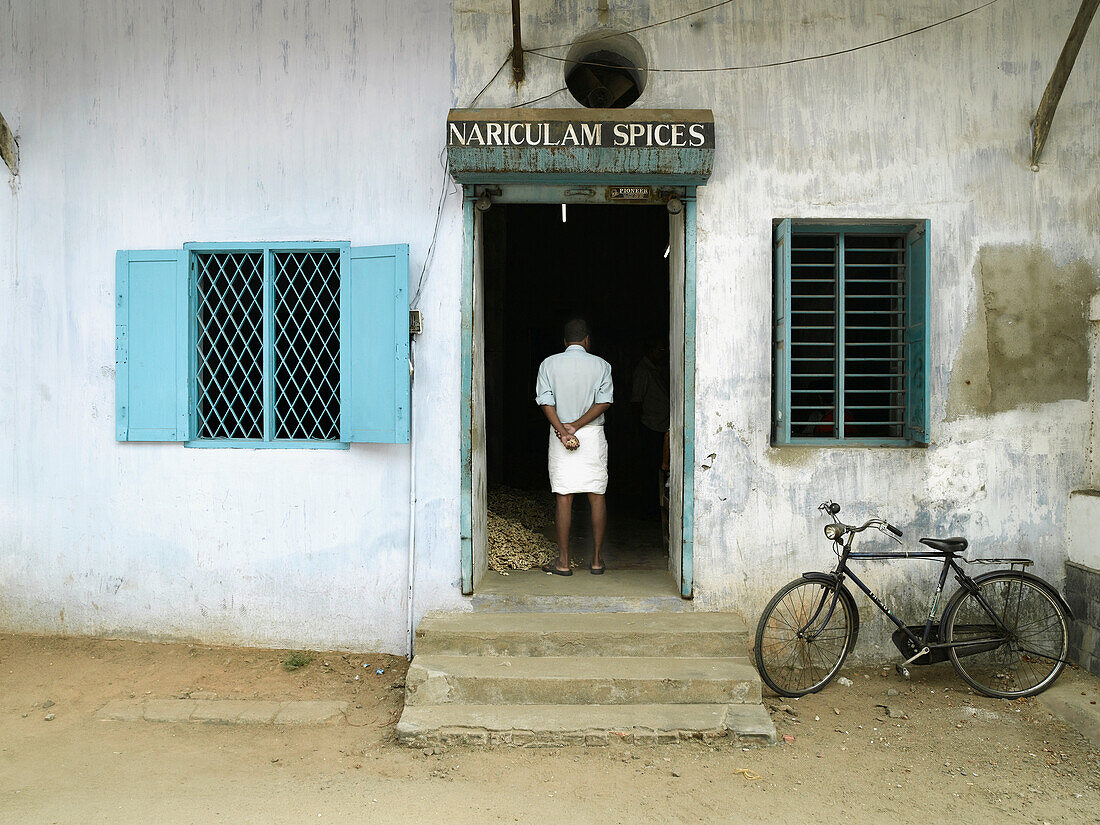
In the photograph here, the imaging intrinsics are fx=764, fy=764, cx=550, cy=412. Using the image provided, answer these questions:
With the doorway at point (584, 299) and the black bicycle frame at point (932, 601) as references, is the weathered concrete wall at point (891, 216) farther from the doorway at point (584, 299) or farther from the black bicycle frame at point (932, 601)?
the doorway at point (584, 299)

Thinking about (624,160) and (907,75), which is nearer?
A: (624,160)

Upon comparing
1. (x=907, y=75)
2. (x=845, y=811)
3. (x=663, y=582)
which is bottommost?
(x=845, y=811)

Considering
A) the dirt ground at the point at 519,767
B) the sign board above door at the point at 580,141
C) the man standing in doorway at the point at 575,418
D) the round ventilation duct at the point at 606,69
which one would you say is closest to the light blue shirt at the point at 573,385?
the man standing in doorway at the point at 575,418

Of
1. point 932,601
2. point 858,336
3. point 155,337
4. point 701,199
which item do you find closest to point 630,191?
point 701,199

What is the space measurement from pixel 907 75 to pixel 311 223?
13.2 feet

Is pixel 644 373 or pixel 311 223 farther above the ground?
pixel 311 223

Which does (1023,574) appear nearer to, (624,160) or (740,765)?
(740,765)

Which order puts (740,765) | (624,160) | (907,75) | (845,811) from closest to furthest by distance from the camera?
(845,811), (740,765), (624,160), (907,75)

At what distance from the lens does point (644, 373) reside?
7.15m

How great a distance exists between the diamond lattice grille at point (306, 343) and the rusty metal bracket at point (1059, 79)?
15.1 feet

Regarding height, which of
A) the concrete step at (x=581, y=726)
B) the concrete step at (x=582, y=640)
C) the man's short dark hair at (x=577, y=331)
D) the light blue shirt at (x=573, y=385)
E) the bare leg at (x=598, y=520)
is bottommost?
the concrete step at (x=581, y=726)

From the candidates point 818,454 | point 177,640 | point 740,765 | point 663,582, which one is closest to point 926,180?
point 818,454

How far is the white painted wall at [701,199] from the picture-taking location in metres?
4.98

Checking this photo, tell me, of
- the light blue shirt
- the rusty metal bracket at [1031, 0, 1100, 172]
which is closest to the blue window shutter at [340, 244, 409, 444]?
the light blue shirt
